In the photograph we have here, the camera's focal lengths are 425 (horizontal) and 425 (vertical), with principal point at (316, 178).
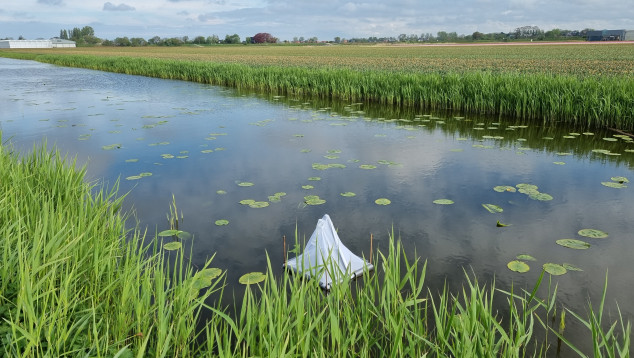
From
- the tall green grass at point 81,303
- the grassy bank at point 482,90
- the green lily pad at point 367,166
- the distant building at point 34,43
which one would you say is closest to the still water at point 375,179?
the green lily pad at point 367,166

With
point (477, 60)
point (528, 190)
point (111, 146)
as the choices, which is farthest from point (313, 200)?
point (477, 60)

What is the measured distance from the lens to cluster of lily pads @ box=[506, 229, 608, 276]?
11.2 feet

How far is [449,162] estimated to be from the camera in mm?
6590

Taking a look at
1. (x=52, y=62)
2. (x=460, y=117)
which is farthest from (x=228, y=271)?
(x=52, y=62)

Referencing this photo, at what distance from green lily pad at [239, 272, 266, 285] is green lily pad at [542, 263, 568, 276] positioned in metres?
2.26

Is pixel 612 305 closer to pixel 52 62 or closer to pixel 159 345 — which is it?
pixel 159 345

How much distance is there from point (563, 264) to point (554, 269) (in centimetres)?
17

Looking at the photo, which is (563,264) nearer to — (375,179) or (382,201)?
(382,201)

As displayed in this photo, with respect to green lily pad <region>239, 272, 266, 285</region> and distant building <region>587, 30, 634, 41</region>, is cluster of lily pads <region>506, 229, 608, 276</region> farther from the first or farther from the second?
distant building <region>587, 30, 634, 41</region>

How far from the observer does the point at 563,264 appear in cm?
351

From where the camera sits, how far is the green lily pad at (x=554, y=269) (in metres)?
3.35

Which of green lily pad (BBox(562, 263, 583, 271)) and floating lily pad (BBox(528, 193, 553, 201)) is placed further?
floating lily pad (BBox(528, 193, 553, 201))

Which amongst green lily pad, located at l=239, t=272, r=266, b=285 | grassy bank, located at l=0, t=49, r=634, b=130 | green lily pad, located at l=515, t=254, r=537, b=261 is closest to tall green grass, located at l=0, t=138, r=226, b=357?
green lily pad, located at l=239, t=272, r=266, b=285

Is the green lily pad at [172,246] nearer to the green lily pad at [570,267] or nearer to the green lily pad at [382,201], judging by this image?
the green lily pad at [382,201]
